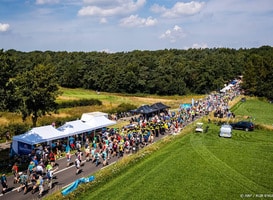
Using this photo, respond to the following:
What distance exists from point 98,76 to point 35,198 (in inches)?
3470

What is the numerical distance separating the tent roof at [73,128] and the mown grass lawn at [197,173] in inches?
327

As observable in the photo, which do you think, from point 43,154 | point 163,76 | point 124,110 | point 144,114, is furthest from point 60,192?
point 163,76

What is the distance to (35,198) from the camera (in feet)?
59.1

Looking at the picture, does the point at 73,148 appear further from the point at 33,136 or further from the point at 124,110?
the point at 124,110

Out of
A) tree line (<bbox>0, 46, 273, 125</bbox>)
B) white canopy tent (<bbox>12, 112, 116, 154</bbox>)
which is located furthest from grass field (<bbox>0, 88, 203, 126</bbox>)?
tree line (<bbox>0, 46, 273, 125</bbox>)

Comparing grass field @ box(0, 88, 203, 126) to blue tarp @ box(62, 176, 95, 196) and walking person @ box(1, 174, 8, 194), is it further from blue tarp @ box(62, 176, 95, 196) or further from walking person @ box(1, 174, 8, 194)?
blue tarp @ box(62, 176, 95, 196)

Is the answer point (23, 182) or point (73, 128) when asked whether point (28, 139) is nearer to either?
point (73, 128)

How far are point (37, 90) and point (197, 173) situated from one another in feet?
58.6

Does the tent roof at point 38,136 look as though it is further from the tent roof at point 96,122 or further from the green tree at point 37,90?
the tent roof at point 96,122

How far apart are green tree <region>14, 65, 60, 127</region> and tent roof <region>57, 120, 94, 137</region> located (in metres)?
2.93

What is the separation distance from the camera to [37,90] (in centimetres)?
3072

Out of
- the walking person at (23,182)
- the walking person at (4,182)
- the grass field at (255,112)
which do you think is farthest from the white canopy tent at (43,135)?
the grass field at (255,112)

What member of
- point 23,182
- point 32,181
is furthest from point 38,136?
point 23,182

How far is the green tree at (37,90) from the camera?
99.5 feet
